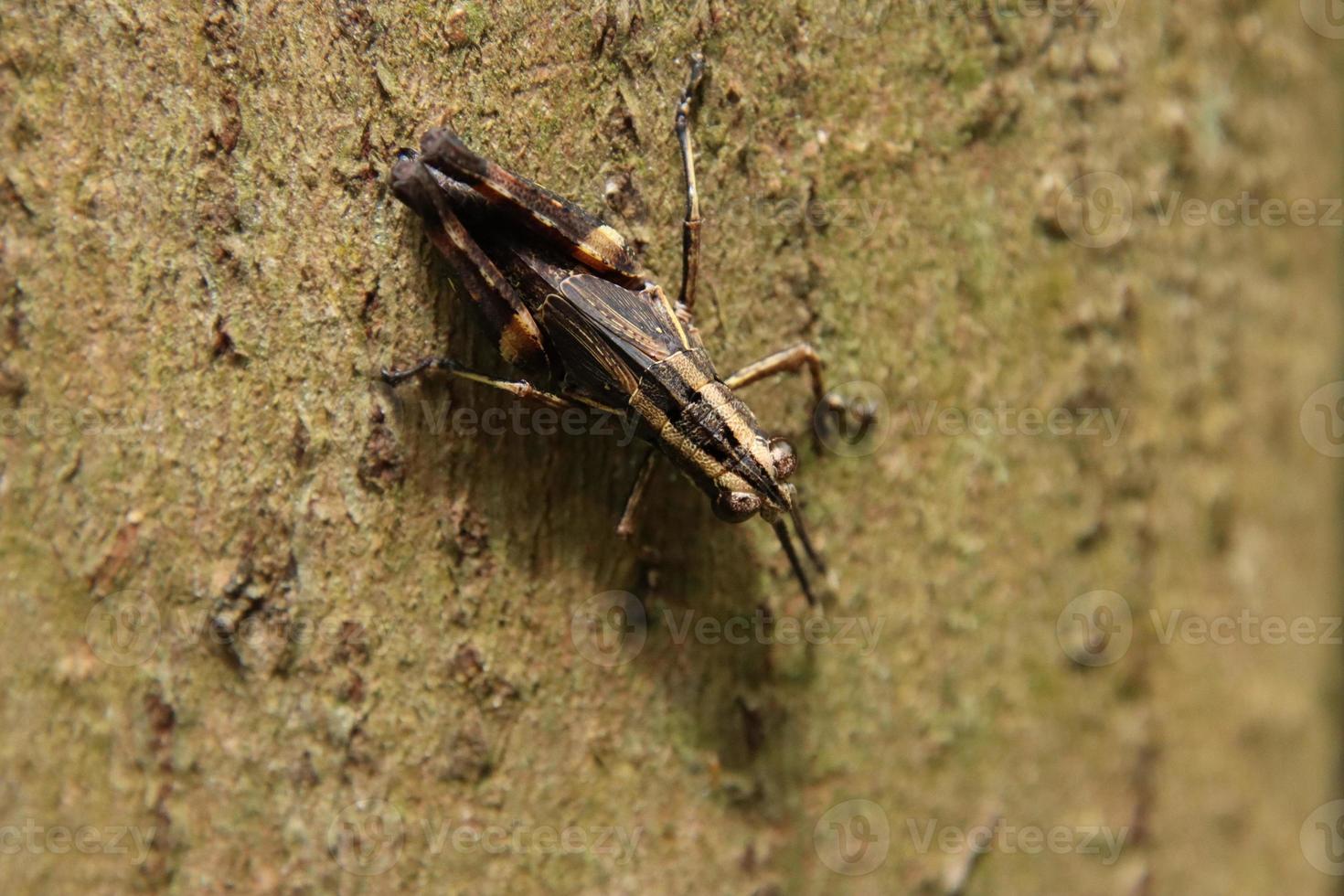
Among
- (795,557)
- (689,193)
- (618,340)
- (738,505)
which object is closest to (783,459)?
(738,505)

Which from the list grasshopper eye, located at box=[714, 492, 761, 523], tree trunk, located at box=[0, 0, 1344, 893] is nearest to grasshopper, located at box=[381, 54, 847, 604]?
grasshopper eye, located at box=[714, 492, 761, 523]

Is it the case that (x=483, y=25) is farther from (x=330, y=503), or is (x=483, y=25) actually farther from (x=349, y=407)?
(x=330, y=503)

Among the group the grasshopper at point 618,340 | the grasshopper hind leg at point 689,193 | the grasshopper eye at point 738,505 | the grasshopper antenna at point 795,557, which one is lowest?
the grasshopper antenna at point 795,557

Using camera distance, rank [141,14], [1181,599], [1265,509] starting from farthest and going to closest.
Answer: [1265,509]
[1181,599]
[141,14]

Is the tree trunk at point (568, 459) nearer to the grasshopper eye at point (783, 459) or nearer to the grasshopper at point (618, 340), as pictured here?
the grasshopper at point (618, 340)

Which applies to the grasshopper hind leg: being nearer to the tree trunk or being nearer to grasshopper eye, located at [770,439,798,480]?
the tree trunk

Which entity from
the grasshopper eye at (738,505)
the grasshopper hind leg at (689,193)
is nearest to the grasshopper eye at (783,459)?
the grasshopper eye at (738,505)

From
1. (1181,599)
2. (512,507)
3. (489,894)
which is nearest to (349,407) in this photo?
Result: (512,507)

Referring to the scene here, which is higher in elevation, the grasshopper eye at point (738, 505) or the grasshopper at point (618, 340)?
the grasshopper at point (618, 340)
